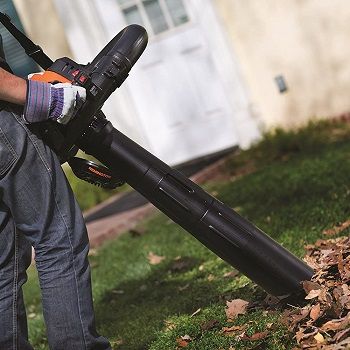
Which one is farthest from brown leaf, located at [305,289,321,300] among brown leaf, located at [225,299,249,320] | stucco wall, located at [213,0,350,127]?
stucco wall, located at [213,0,350,127]

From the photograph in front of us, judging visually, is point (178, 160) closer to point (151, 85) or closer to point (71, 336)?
point (151, 85)

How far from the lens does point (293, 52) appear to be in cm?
812

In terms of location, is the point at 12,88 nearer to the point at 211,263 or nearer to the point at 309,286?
the point at 309,286

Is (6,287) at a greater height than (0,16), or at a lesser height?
lesser

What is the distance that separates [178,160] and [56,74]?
19.7 ft

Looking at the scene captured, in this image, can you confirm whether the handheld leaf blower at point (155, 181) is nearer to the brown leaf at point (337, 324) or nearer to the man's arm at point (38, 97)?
the man's arm at point (38, 97)

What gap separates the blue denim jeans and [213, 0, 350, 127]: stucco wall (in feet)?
18.6

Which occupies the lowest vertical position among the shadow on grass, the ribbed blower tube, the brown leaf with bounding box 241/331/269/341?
the shadow on grass

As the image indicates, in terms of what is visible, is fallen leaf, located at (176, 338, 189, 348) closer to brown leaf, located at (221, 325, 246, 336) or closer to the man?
brown leaf, located at (221, 325, 246, 336)

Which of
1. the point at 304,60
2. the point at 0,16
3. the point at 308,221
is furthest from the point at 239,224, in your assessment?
the point at 304,60

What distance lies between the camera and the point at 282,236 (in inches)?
173

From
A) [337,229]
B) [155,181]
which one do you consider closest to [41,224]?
[155,181]

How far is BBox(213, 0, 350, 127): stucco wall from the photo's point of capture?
7.93 meters

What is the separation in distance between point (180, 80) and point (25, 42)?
574 centimetres
